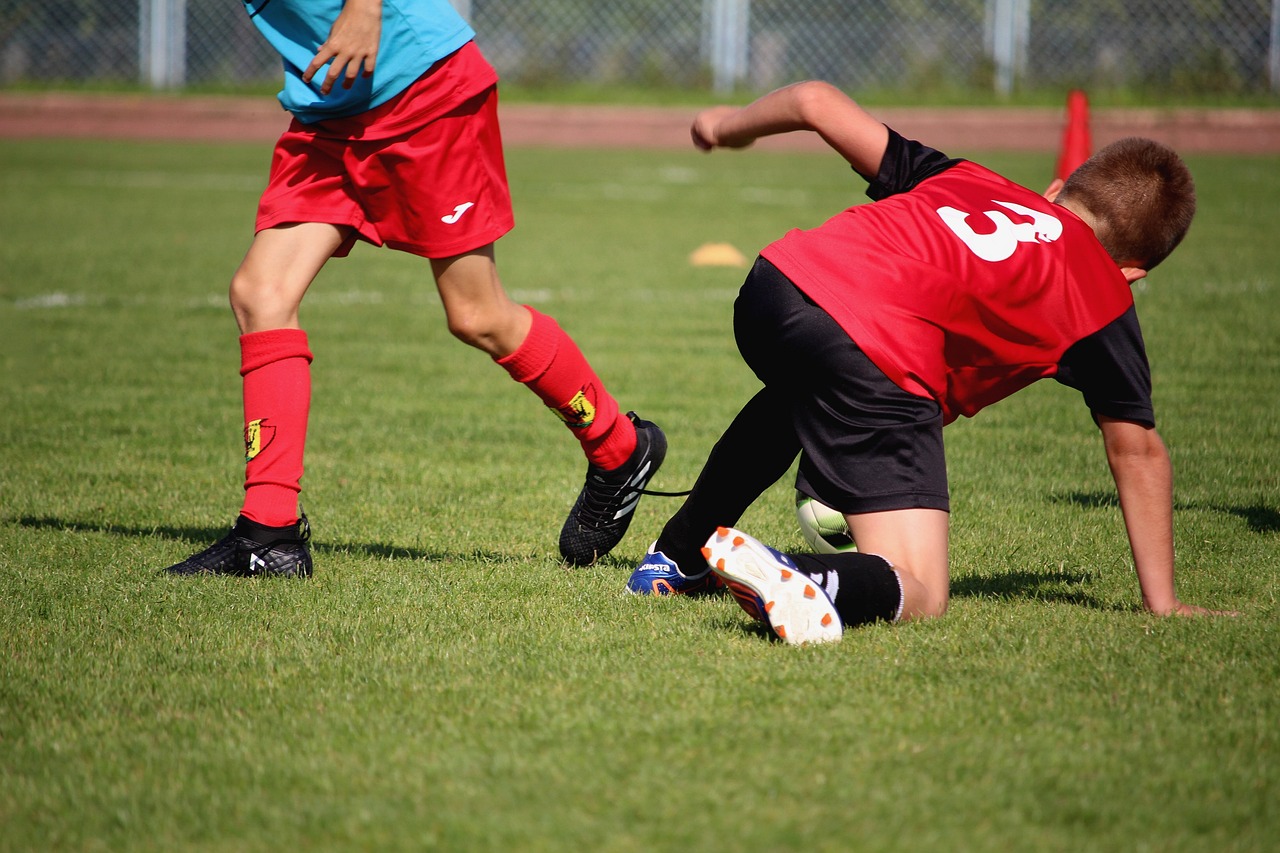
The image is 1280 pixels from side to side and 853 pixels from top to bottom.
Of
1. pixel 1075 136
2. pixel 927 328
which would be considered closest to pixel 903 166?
pixel 927 328

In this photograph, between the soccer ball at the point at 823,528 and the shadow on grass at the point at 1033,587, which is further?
the soccer ball at the point at 823,528

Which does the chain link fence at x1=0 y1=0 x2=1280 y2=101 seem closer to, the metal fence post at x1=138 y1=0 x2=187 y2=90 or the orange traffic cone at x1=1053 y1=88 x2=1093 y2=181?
the metal fence post at x1=138 y1=0 x2=187 y2=90

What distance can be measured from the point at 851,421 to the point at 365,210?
1.27 m

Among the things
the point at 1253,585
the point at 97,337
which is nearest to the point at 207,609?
the point at 1253,585

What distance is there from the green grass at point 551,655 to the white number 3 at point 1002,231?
30.4 inches

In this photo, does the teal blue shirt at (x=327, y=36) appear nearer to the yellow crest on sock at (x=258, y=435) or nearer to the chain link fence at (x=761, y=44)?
the yellow crest on sock at (x=258, y=435)

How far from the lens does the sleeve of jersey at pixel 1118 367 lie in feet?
9.29

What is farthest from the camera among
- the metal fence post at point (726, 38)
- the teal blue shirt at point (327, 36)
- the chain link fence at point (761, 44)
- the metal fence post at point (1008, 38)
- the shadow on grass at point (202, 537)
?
the metal fence post at point (726, 38)

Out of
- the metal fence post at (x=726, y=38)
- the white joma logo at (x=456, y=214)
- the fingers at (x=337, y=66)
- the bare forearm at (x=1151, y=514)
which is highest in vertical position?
the fingers at (x=337, y=66)

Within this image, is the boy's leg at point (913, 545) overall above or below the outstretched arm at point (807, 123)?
below

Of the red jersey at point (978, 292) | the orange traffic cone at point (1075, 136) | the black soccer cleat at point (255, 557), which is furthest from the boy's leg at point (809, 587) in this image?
the orange traffic cone at point (1075, 136)

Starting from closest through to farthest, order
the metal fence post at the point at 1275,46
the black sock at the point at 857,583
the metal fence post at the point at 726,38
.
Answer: the black sock at the point at 857,583 < the metal fence post at the point at 1275,46 < the metal fence post at the point at 726,38

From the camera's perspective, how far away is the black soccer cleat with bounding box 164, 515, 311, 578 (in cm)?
320

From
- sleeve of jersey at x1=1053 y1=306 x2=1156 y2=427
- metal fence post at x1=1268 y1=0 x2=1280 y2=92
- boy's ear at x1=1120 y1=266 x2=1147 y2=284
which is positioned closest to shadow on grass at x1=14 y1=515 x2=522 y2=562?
sleeve of jersey at x1=1053 y1=306 x2=1156 y2=427
